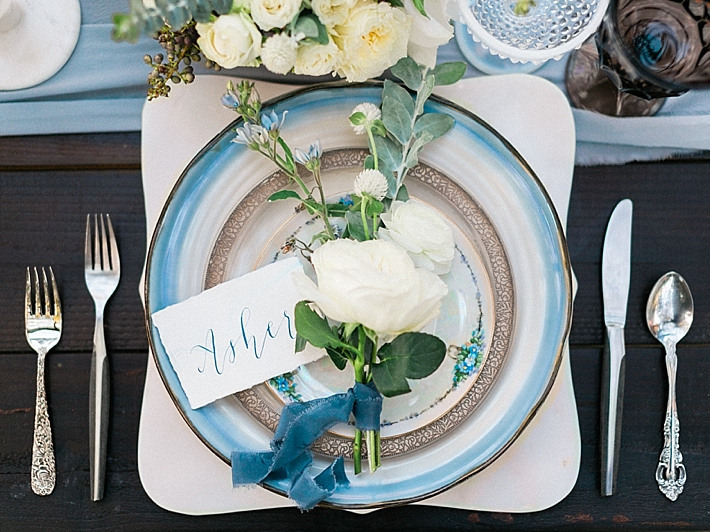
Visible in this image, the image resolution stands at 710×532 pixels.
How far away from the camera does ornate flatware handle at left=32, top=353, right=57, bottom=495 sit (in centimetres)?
63

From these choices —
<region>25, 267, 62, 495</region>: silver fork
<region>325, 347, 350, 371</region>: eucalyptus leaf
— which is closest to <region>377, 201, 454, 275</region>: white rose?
<region>325, 347, 350, 371</region>: eucalyptus leaf

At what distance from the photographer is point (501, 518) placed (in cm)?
64

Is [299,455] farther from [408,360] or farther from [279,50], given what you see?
[279,50]

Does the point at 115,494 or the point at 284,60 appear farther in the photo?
the point at 115,494

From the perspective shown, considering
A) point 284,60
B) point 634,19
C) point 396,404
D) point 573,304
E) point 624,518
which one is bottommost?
point 624,518

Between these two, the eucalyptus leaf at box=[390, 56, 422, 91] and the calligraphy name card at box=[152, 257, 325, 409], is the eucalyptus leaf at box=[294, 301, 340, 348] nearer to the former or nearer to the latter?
the calligraphy name card at box=[152, 257, 325, 409]

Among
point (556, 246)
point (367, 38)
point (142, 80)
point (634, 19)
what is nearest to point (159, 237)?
point (142, 80)

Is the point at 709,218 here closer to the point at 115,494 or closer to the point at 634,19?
the point at 634,19

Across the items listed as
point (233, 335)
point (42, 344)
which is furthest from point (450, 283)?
point (42, 344)

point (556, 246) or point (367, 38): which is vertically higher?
point (367, 38)

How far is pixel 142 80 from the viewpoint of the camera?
0.61 meters

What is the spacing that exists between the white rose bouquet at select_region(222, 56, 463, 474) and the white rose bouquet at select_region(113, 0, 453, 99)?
0.07 feet

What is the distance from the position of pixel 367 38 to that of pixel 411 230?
16 centimetres

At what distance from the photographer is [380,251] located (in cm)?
48
